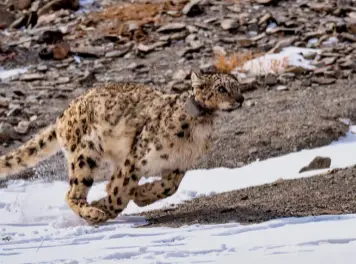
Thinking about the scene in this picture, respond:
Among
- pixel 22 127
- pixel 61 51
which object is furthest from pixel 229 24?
pixel 22 127

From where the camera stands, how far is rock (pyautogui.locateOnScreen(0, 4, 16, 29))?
67.7 ft

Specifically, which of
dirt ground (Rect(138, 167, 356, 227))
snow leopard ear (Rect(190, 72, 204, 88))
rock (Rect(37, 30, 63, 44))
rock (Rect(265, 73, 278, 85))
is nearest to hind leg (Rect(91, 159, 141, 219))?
dirt ground (Rect(138, 167, 356, 227))

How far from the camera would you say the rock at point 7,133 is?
1316 centimetres

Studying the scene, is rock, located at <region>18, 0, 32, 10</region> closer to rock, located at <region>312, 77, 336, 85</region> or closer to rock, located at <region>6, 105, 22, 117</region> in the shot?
rock, located at <region>6, 105, 22, 117</region>

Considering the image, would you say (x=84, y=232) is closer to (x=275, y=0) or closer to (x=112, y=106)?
(x=112, y=106)

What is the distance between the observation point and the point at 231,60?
643 inches

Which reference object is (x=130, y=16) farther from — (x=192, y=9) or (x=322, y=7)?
(x=322, y=7)

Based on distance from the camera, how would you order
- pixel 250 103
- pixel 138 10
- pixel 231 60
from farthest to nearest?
pixel 138 10
pixel 231 60
pixel 250 103

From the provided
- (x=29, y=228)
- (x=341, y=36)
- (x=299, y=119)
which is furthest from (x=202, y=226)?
(x=341, y=36)

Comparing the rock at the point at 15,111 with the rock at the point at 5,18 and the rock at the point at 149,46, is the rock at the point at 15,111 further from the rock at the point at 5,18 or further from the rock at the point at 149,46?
the rock at the point at 5,18

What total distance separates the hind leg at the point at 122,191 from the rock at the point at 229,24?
10683mm

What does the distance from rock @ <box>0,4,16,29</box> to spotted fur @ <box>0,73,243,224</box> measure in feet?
38.1

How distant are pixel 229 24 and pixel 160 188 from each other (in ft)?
35.5

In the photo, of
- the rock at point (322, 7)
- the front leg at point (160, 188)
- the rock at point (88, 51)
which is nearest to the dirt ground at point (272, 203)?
the front leg at point (160, 188)
